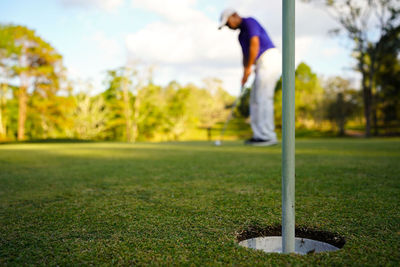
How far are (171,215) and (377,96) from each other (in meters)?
26.6

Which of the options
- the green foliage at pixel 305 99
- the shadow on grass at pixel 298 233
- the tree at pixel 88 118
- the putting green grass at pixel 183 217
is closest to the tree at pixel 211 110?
the green foliage at pixel 305 99

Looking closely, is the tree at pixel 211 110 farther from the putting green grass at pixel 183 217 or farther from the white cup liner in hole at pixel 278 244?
the white cup liner in hole at pixel 278 244

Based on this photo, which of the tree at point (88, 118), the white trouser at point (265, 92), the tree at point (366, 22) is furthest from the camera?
the tree at point (88, 118)

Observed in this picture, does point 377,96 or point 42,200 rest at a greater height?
point 377,96

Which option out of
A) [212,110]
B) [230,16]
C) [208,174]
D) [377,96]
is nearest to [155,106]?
[212,110]

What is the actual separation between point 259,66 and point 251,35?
2.14 ft

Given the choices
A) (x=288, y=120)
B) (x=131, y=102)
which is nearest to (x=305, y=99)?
(x=131, y=102)

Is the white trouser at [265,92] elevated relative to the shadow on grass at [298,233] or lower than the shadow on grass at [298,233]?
elevated

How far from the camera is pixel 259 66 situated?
586 cm

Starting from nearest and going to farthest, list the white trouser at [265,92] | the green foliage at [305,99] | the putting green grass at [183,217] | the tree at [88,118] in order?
the putting green grass at [183,217] → the white trouser at [265,92] → the tree at [88,118] → the green foliage at [305,99]

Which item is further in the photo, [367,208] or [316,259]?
[367,208]

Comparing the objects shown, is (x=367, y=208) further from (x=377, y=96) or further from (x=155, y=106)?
(x=155, y=106)

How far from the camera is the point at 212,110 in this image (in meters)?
35.8

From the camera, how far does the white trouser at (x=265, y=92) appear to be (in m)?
5.84
